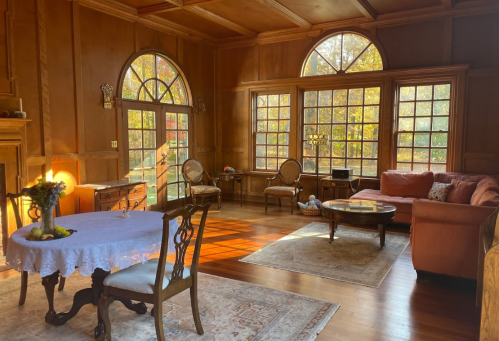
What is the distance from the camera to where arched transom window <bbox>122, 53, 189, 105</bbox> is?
255 inches

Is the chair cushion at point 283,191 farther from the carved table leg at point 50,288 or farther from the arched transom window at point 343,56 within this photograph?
the carved table leg at point 50,288

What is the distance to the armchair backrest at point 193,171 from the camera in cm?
728

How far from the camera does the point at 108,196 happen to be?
17.7 ft

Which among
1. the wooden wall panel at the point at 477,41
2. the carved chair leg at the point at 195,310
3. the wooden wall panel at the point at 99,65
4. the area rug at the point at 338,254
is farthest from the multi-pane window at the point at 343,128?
the carved chair leg at the point at 195,310

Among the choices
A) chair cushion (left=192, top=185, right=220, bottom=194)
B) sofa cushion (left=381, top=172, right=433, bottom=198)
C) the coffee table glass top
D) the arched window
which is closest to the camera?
the coffee table glass top

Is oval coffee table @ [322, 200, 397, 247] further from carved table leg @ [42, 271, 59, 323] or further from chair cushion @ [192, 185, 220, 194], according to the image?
carved table leg @ [42, 271, 59, 323]

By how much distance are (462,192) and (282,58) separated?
4.24 m

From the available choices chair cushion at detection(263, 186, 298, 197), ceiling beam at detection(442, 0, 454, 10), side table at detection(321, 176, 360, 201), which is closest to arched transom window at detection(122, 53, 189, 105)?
chair cushion at detection(263, 186, 298, 197)

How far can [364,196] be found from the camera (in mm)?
6113

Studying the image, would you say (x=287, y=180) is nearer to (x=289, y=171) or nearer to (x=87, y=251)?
(x=289, y=171)

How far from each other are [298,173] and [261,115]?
163 centimetres

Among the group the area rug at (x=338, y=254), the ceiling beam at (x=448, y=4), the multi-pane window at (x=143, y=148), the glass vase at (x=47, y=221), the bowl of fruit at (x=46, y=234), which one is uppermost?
the ceiling beam at (x=448, y=4)

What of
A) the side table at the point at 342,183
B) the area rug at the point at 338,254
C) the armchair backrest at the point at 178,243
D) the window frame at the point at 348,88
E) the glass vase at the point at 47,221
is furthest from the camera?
the window frame at the point at 348,88

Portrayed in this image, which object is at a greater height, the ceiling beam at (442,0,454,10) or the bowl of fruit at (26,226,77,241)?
the ceiling beam at (442,0,454,10)
